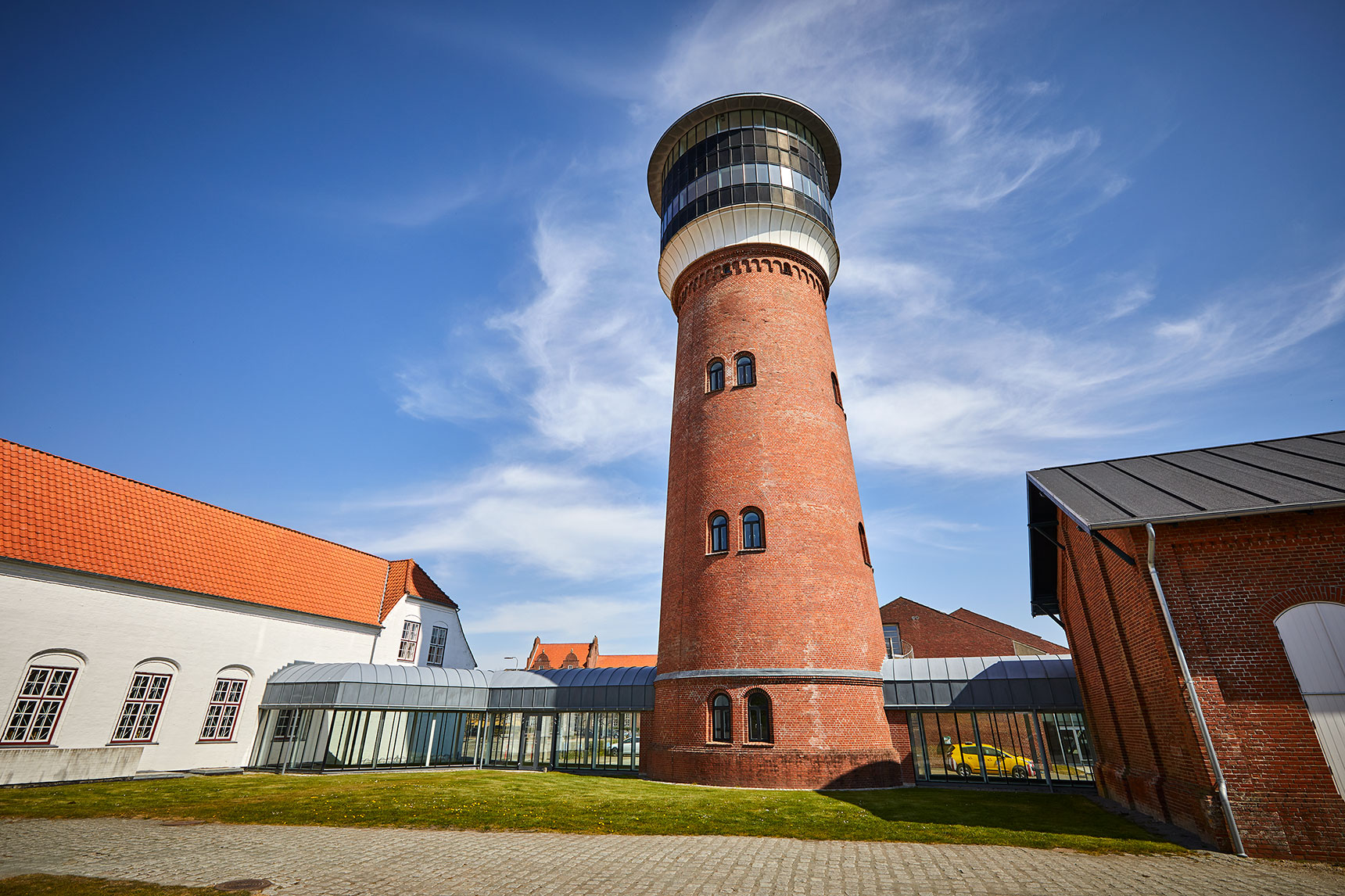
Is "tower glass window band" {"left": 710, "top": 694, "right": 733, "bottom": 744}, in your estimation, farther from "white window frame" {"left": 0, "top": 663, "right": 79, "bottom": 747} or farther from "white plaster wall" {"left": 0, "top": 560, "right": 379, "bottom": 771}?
"white window frame" {"left": 0, "top": 663, "right": 79, "bottom": 747}

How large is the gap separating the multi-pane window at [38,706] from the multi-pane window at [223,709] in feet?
12.3

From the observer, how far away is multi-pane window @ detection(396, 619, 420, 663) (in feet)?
90.4

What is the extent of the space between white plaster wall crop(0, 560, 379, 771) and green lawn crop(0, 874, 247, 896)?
1333cm

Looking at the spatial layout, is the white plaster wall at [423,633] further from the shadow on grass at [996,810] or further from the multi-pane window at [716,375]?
the shadow on grass at [996,810]

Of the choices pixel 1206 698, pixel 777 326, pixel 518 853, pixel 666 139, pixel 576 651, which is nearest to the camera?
pixel 518 853

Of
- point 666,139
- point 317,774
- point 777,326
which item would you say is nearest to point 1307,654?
point 777,326

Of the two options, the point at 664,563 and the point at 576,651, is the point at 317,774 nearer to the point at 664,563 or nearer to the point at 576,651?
the point at 664,563

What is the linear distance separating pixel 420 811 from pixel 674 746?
626cm

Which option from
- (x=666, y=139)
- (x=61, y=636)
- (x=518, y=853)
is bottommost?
(x=518, y=853)

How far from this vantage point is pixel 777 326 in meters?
18.8

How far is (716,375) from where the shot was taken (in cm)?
1900

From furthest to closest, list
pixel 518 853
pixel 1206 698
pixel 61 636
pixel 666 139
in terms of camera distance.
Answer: pixel 666 139
pixel 61 636
pixel 1206 698
pixel 518 853

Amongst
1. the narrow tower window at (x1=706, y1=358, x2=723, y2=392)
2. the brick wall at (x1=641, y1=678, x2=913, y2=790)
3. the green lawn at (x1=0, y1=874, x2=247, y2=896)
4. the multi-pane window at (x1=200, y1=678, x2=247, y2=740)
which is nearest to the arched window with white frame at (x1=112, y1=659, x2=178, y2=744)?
the multi-pane window at (x1=200, y1=678, x2=247, y2=740)

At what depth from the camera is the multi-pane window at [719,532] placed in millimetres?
16781
